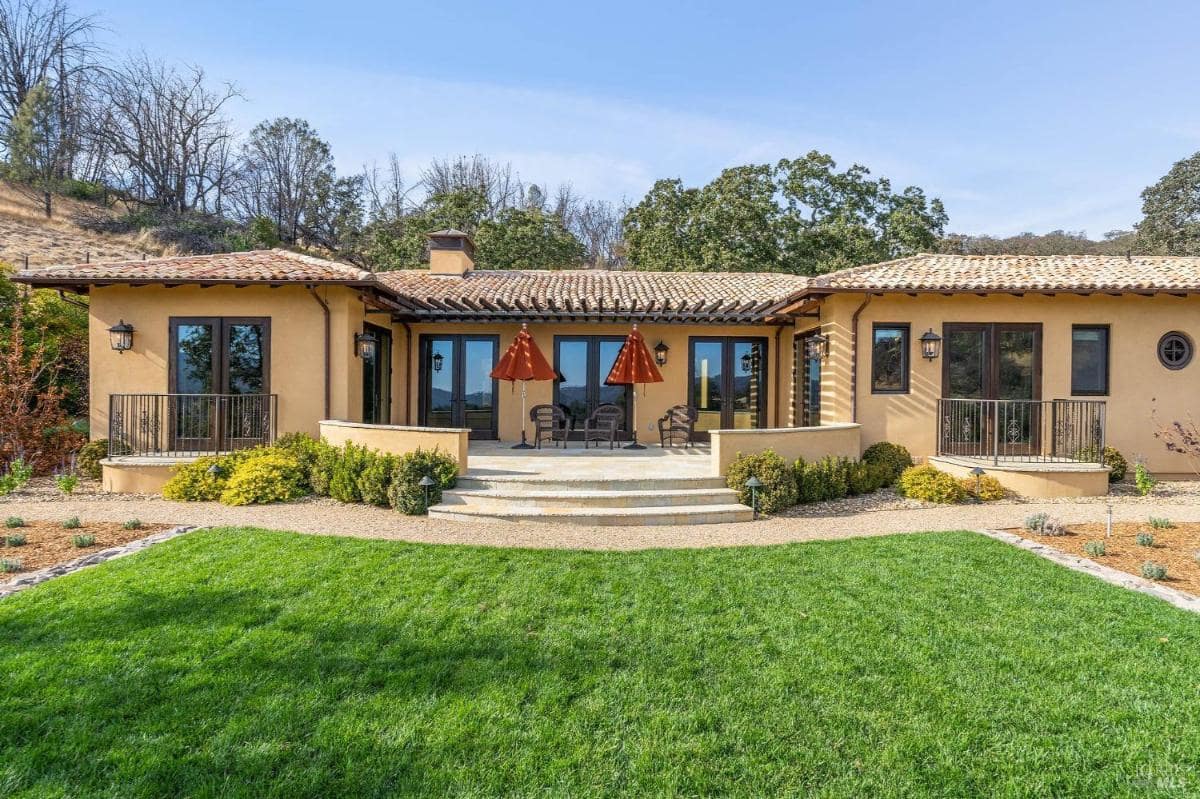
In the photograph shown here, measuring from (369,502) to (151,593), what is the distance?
12.8 ft

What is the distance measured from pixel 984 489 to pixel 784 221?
19042 millimetres

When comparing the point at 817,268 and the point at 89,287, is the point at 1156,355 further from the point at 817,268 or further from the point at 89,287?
the point at 89,287

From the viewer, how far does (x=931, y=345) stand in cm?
1090

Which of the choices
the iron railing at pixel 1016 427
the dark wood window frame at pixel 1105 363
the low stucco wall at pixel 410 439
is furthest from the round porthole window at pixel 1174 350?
the low stucco wall at pixel 410 439

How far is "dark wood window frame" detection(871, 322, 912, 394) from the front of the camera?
11.1 m

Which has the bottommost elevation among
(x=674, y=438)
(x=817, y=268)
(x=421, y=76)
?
(x=674, y=438)

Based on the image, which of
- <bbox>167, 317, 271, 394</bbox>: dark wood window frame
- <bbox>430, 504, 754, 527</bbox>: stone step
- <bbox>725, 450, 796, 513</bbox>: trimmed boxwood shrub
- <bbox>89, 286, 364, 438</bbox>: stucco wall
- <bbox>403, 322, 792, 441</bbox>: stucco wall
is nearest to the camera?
<bbox>430, 504, 754, 527</bbox>: stone step

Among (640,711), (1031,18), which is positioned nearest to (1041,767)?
(640,711)

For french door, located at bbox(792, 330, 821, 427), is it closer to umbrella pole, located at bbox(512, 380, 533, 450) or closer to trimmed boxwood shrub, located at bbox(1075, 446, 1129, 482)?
trimmed boxwood shrub, located at bbox(1075, 446, 1129, 482)

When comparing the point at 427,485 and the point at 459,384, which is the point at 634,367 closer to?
the point at 427,485

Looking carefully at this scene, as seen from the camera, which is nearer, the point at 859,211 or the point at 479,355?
the point at 479,355

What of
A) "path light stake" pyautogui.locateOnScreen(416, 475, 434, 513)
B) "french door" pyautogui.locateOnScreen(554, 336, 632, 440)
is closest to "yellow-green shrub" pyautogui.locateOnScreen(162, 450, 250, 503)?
"path light stake" pyautogui.locateOnScreen(416, 475, 434, 513)

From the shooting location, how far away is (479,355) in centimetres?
1401

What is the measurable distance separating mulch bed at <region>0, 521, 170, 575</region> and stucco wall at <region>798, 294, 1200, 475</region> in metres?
11.2
